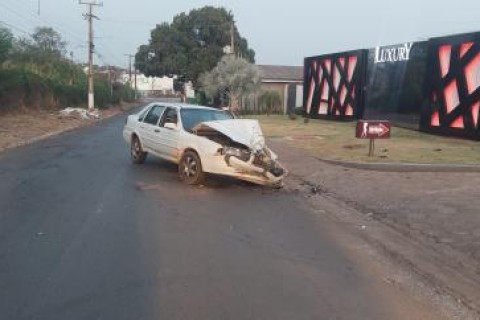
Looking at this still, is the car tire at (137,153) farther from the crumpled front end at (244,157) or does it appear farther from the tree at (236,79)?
the tree at (236,79)

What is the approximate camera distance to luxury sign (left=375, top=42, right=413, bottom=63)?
92.7ft

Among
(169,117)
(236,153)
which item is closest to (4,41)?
(169,117)

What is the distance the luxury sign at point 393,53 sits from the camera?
28.2 metres

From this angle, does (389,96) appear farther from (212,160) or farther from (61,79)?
(61,79)

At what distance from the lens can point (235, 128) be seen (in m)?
12.7

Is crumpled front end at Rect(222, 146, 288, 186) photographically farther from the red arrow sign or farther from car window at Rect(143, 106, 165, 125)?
the red arrow sign

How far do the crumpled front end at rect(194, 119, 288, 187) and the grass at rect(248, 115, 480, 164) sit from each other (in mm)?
4302

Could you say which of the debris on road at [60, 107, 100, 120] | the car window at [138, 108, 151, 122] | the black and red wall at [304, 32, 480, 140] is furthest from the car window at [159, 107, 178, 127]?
the debris on road at [60, 107, 100, 120]

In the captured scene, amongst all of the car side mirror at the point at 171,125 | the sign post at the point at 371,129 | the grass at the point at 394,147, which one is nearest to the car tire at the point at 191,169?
the car side mirror at the point at 171,125

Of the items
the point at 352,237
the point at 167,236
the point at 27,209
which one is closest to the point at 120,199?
the point at 27,209

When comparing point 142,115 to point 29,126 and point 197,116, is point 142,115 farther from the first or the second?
point 29,126

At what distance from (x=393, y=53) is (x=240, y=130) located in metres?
19.1

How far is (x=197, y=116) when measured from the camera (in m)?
13.7

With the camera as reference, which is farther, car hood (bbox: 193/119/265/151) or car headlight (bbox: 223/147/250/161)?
car hood (bbox: 193/119/265/151)
